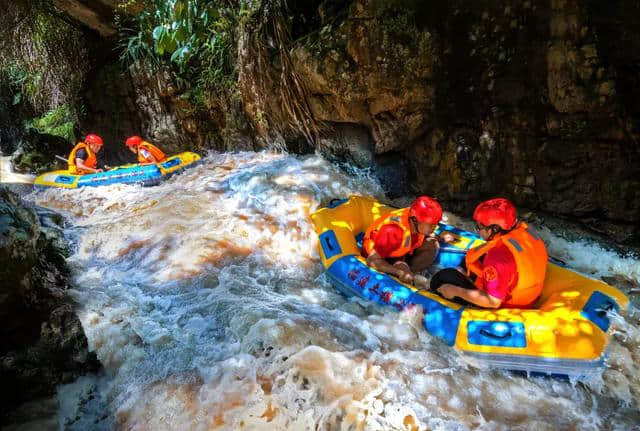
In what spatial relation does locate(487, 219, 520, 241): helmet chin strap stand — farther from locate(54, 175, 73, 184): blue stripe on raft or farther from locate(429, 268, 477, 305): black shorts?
locate(54, 175, 73, 184): blue stripe on raft

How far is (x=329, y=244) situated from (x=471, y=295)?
134 cm

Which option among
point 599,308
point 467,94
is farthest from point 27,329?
point 467,94

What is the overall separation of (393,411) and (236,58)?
592cm

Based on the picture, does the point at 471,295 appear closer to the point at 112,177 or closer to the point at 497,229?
the point at 497,229

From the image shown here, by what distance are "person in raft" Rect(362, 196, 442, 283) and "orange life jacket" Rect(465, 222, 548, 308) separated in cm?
55

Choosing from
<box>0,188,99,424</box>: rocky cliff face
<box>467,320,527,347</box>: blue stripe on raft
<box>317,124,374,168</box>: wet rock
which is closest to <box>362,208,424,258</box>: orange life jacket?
<box>467,320,527,347</box>: blue stripe on raft

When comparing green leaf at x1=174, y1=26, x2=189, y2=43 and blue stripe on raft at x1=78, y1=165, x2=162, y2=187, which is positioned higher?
green leaf at x1=174, y1=26, x2=189, y2=43

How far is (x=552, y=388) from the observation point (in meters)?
2.52

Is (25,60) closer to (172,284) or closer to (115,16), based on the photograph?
(115,16)

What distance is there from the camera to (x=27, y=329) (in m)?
2.22

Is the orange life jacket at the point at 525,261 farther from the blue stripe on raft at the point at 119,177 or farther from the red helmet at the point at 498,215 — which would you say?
the blue stripe on raft at the point at 119,177

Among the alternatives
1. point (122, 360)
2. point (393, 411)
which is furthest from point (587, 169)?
point (122, 360)

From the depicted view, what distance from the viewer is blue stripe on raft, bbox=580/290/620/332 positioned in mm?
2625

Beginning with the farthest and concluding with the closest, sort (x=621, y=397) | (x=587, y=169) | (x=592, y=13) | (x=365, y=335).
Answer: (x=587, y=169), (x=592, y=13), (x=365, y=335), (x=621, y=397)
